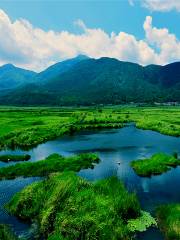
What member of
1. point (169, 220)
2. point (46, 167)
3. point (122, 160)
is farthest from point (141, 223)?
point (122, 160)

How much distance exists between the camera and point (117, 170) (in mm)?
57750

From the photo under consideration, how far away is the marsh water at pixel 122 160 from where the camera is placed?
42.4m

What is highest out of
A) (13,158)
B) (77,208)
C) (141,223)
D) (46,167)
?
(77,208)

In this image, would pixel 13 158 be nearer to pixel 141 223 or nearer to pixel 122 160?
pixel 122 160

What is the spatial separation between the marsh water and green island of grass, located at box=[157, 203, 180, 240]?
101cm

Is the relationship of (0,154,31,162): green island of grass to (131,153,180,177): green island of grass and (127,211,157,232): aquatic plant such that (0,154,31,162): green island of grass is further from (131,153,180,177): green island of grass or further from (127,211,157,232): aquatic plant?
(127,211,157,232): aquatic plant

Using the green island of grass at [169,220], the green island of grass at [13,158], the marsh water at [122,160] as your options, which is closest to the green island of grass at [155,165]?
the marsh water at [122,160]

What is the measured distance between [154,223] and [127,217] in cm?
293

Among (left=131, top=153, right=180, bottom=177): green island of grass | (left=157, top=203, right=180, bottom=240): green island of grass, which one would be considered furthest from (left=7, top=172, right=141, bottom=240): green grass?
(left=131, top=153, right=180, bottom=177): green island of grass

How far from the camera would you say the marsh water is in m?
42.4

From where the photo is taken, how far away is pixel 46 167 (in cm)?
5728

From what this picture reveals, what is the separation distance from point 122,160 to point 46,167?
1654 centimetres

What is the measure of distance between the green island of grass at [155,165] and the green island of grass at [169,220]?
1703 centimetres

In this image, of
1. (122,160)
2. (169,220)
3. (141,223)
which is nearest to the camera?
(169,220)
